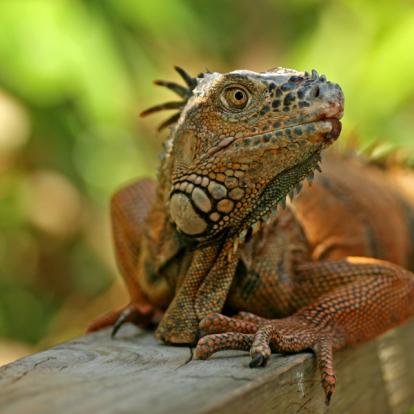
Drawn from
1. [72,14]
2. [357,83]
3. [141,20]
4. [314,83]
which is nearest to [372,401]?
[314,83]

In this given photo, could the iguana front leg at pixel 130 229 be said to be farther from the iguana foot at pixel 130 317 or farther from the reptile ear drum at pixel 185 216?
the reptile ear drum at pixel 185 216

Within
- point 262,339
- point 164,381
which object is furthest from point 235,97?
point 164,381

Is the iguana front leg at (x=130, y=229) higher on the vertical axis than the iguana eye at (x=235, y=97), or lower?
lower

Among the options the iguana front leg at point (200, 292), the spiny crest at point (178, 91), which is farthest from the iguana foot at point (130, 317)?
the spiny crest at point (178, 91)

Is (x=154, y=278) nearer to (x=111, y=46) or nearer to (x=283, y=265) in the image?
(x=283, y=265)

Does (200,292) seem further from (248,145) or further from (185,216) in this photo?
(248,145)

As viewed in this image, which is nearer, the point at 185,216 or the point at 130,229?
the point at 185,216

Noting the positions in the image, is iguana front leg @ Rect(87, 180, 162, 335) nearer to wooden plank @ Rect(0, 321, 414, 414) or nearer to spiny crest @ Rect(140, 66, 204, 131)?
wooden plank @ Rect(0, 321, 414, 414)
